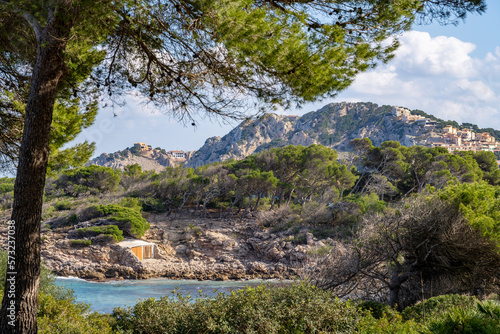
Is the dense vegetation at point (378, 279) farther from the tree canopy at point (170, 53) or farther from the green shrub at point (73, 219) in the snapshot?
the tree canopy at point (170, 53)

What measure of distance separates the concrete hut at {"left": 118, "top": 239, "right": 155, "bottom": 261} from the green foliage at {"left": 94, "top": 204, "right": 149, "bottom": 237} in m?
0.80

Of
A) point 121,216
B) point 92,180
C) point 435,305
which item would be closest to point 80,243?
point 121,216

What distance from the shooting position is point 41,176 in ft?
11.9

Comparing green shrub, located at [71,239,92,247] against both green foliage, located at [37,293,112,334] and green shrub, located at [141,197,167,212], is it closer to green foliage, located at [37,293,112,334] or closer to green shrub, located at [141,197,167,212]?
green shrub, located at [141,197,167,212]

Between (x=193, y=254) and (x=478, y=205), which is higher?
(x=478, y=205)

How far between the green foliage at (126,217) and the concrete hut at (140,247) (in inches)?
31.5

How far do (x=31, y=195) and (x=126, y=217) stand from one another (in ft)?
63.1

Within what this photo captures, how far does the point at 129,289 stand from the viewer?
16.5 meters

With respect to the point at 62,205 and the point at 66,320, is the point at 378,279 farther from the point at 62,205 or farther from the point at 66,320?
the point at 62,205

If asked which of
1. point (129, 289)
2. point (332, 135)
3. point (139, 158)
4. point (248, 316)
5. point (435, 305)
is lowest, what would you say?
point (129, 289)

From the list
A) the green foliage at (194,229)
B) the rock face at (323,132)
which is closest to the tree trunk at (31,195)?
the green foliage at (194,229)

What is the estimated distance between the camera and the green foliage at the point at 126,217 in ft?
→ 71.5

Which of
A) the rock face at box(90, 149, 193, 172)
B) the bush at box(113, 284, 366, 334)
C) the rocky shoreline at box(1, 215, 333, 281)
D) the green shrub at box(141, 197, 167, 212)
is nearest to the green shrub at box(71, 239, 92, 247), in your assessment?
the rocky shoreline at box(1, 215, 333, 281)

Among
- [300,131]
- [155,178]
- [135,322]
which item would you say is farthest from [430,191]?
[300,131]
